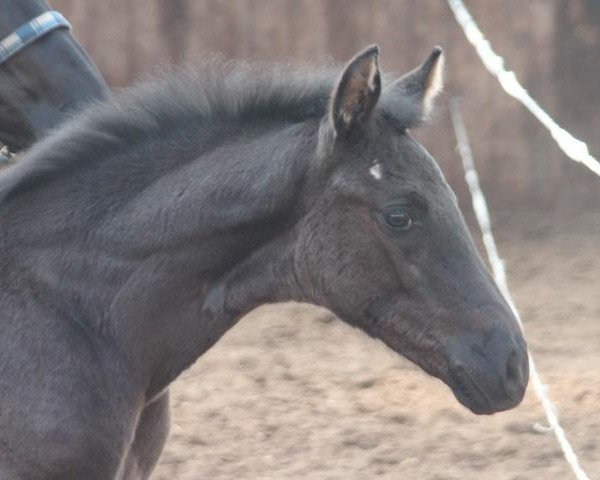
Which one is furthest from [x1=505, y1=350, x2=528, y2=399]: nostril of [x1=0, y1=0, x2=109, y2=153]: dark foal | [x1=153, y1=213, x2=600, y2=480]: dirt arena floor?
[x1=153, y1=213, x2=600, y2=480]: dirt arena floor

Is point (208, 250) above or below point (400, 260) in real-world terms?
above

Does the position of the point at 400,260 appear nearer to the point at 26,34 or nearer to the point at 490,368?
the point at 490,368

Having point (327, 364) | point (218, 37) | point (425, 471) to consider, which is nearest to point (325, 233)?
point (425, 471)

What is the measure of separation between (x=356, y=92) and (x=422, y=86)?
354 mm

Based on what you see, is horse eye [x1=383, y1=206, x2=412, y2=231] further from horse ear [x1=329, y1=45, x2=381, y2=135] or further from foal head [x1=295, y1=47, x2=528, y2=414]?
horse ear [x1=329, y1=45, x2=381, y2=135]

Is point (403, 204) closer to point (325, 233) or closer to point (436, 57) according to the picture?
point (325, 233)

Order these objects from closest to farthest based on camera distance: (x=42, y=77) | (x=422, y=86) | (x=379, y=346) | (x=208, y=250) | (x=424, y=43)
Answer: (x=208, y=250) → (x=422, y=86) → (x=42, y=77) → (x=379, y=346) → (x=424, y=43)

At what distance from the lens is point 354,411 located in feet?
20.5

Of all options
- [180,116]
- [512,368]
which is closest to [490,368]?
[512,368]

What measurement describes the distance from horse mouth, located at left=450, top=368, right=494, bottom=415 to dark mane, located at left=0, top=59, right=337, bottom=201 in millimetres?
746

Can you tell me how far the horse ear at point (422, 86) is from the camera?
3.58 m

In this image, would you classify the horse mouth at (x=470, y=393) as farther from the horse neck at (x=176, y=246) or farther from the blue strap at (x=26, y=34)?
the blue strap at (x=26, y=34)

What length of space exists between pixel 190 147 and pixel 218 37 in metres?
5.86

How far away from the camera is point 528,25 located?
9.31 metres
